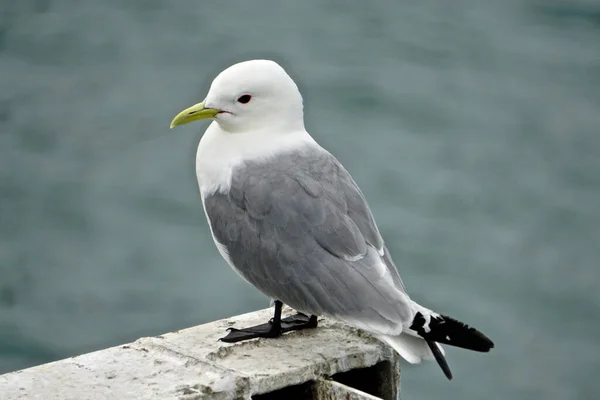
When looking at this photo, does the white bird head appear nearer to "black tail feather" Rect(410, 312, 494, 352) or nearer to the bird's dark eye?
the bird's dark eye

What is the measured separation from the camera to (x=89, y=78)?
10.4 metres

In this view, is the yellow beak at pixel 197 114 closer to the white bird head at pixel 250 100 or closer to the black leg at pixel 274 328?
the white bird head at pixel 250 100

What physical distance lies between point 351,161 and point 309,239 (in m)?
5.71

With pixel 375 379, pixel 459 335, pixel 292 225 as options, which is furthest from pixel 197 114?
pixel 459 335

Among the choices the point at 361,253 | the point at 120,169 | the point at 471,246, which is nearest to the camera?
the point at 361,253

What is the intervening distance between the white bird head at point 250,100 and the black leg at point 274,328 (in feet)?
1.95

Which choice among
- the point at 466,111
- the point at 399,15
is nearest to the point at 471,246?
the point at 466,111

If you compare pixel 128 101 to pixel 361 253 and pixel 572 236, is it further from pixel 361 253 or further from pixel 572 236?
pixel 361 253

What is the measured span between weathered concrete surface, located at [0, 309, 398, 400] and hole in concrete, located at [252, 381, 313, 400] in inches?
2.4

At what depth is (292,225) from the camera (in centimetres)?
344

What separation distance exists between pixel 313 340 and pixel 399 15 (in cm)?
832

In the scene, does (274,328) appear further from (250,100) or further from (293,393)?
(250,100)

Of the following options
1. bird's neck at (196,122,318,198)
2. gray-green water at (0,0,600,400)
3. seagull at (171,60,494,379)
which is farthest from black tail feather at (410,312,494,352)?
gray-green water at (0,0,600,400)

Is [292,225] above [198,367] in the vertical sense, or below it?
above
